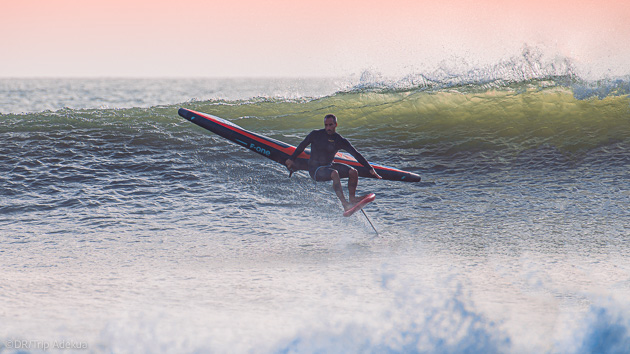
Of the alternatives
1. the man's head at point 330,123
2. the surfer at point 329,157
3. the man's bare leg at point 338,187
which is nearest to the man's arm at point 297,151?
the surfer at point 329,157

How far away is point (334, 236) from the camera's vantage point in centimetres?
530

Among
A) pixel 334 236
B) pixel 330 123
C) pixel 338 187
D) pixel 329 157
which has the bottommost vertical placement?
pixel 334 236

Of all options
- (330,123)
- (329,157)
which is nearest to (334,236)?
(329,157)

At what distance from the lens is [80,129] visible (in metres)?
11.0

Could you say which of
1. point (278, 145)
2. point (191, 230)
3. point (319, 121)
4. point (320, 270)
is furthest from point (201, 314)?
point (319, 121)

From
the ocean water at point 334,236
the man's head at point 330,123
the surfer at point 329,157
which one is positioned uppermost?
the man's head at point 330,123

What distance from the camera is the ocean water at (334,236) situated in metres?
3.13

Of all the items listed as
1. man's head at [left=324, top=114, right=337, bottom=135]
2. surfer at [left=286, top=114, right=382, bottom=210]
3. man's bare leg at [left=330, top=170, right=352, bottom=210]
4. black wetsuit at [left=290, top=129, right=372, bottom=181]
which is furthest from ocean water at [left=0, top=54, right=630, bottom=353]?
man's head at [left=324, top=114, right=337, bottom=135]

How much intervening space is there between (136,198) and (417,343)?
504 centimetres

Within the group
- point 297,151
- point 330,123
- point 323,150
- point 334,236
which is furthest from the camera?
point 297,151

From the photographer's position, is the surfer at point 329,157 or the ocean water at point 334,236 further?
the surfer at point 329,157

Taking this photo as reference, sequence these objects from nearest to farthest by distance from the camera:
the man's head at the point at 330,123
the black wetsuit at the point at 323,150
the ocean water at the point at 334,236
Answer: the ocean water at the point at 334,236 < the man's head at the point at 330,123 < the black wetsuit at the point at 323,150

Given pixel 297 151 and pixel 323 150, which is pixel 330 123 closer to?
pixel 323 150

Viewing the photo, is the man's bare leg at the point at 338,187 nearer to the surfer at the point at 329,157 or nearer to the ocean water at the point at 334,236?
the surfer at the point at 329,157
